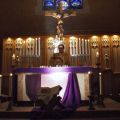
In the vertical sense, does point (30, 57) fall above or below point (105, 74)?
above

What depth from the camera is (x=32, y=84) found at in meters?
6.31

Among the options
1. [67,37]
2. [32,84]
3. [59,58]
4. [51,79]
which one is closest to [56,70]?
[51,79]

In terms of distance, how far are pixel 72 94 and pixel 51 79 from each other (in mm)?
742

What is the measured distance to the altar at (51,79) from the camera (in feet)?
20.7

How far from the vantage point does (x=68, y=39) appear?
10.1m

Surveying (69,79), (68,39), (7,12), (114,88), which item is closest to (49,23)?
(68,39)

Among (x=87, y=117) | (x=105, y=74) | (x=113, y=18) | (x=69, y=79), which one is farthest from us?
(x=113, y=18)

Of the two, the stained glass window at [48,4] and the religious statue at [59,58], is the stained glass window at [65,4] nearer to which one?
the stained glass window at [48,4]

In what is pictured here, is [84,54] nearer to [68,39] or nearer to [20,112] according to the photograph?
[68,39]

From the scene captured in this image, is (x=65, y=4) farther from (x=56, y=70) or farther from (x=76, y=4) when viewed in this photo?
(x=56, y=70)

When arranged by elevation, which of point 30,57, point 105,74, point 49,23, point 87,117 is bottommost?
point 87,117

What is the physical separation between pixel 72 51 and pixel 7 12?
10.4ft

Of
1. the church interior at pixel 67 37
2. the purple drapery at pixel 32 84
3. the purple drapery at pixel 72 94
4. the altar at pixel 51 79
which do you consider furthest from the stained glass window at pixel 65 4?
the purple drapery at pixel 72 94

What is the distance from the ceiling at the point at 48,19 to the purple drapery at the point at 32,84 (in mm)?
4001
